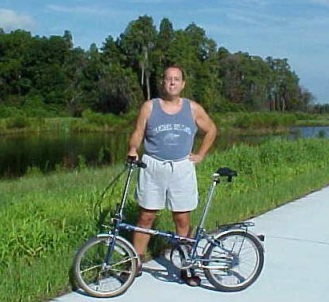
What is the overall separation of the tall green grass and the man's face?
107cm

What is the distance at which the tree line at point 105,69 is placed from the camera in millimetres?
77562

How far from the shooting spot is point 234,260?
5355 millimetres

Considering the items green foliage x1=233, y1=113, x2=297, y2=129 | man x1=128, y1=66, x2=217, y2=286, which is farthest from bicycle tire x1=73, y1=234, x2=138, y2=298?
green foliage x1=233, y1=113, x2=297, y2=129

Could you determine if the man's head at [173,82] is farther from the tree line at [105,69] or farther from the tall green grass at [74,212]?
the tree line at [105,69]

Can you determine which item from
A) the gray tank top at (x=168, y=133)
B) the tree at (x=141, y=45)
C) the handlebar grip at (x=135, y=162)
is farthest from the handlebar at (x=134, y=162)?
the tree at (x=141, y=45)

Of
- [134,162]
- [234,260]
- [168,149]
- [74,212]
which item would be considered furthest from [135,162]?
[74,212]

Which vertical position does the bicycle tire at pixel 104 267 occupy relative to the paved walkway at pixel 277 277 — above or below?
above

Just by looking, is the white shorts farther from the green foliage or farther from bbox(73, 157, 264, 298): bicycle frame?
the green foliage

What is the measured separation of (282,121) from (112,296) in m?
63.0

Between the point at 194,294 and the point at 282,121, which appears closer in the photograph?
the point at 194,294

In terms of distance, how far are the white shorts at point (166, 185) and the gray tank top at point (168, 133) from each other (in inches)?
2.4

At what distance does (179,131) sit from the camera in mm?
5215

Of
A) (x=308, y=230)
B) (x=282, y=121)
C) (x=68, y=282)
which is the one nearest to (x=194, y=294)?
(x=68, y=282)

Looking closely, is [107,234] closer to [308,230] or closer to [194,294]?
[194,294]
